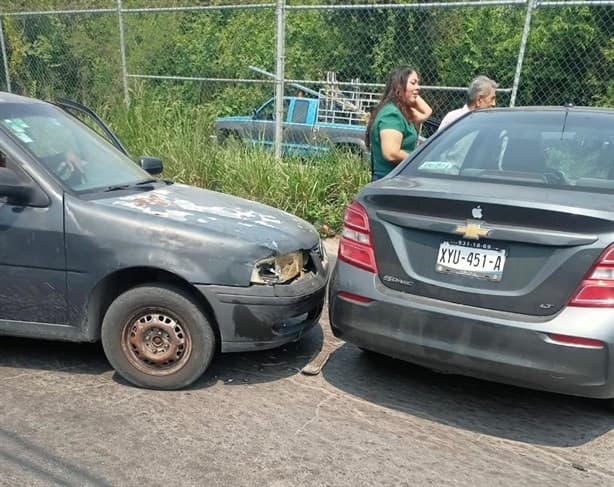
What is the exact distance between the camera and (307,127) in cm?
897

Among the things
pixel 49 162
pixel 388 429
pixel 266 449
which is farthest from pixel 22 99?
pixel 388 429

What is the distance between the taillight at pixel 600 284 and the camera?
8.89 feet

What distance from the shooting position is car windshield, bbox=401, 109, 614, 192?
336cm

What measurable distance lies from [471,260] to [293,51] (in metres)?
9.88

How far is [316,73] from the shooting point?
12.1 meters

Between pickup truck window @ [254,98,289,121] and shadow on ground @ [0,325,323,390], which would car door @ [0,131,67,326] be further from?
pickup truck window @ [254,98,289,121]

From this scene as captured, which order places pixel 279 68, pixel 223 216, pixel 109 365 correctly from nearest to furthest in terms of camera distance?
pixel 223 216
pixel 109 365
pixel 279 68

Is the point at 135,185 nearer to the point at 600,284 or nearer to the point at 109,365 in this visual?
the point at 109,365

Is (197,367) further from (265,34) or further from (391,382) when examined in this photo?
(265,34)

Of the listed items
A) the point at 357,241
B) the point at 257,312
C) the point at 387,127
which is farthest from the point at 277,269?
the point at 387,127

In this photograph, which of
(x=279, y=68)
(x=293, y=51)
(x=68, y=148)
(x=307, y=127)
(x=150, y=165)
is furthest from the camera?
(x=293, y=51)

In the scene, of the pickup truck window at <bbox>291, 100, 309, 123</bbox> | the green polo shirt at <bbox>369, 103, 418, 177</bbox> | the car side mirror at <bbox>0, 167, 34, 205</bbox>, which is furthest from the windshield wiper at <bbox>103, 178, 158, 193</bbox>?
the pickup truck window at <bbox>291, 100, 309, 123</bbox>

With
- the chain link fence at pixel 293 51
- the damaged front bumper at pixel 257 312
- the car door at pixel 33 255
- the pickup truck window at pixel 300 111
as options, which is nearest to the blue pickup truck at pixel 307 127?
the pickup truck window at pixel 300 111

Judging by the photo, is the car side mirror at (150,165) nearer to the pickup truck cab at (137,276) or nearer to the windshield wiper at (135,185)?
the windshield wiper at (135,185)
